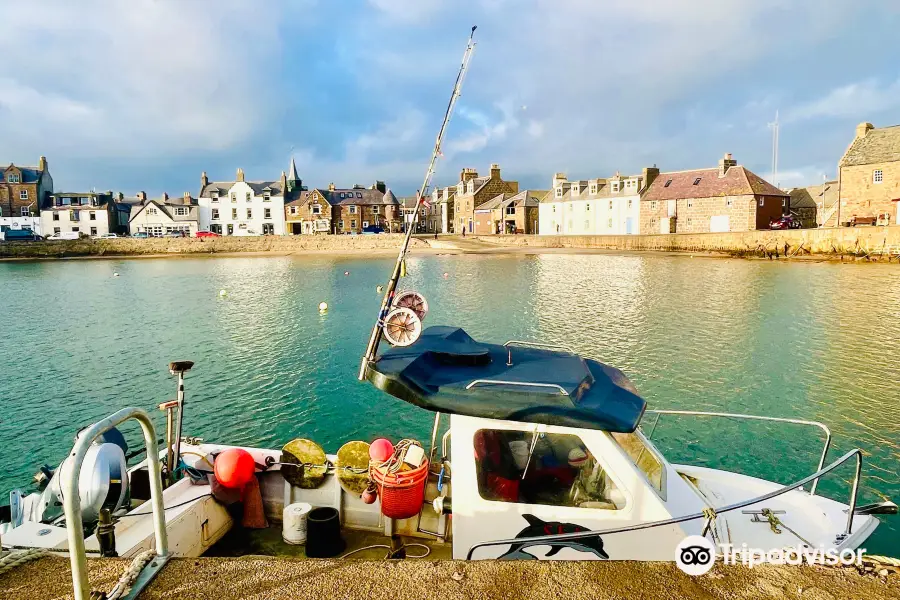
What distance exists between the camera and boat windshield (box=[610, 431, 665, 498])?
555 centimetres

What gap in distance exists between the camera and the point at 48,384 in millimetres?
17656

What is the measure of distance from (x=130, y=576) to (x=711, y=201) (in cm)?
6922

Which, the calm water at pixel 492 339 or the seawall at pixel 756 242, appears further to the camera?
the seawall at pixel 756 242

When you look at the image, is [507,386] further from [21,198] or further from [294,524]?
[21,198]

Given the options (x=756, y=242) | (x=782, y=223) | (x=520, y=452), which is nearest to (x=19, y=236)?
(x=756, y=242)

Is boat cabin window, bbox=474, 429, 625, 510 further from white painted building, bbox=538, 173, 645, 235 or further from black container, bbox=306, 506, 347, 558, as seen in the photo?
white painted building, bbox=538, 173, 645, 235

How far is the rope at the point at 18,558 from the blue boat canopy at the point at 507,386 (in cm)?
289

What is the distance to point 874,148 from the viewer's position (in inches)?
2185

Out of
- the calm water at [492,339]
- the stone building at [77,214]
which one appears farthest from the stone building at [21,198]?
the calm water at [492,339]

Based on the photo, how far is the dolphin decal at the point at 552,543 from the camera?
5.35 m

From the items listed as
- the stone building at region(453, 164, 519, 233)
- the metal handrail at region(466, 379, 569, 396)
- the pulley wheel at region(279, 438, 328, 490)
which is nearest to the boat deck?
the metal handrail at region(466, 379, 569, 396)

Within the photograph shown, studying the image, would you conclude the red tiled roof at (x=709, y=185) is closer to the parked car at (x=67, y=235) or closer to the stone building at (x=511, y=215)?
the stone building at (x=511, y=215)

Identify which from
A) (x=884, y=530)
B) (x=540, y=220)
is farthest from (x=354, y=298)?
(x=540, y=220)

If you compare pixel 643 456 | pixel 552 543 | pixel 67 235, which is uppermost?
pixel 67 235
